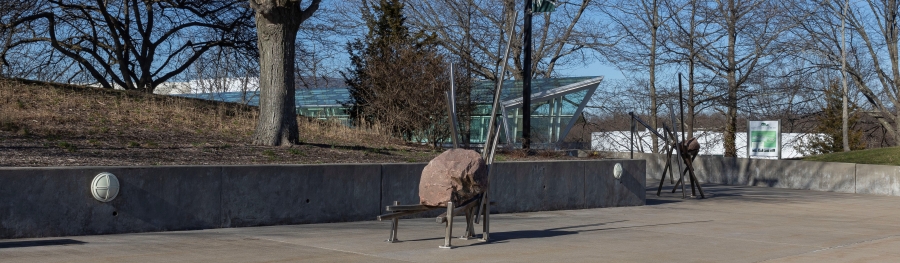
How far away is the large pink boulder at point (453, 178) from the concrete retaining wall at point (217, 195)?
8.71ft

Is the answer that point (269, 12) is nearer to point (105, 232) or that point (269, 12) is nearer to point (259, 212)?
point (259, 212)

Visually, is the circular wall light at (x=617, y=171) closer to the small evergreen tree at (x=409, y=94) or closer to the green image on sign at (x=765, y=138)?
the small evergreen tree at (x=409, y=94)

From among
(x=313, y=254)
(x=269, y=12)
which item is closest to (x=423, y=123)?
(x=269, y=12)

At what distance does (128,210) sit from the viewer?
9773mm

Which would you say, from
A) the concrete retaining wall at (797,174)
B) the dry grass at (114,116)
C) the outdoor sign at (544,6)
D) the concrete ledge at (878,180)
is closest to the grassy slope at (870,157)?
the concrete retaining wall at (797,174)

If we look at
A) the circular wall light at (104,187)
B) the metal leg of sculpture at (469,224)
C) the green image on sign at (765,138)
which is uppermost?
the green image on sign at (765,138)

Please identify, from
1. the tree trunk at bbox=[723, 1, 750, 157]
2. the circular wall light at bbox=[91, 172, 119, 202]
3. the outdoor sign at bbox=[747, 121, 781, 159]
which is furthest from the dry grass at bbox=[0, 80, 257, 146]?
the tree trunk at bbox=[723, 1, 750, 157]

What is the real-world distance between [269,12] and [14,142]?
4.40 meters

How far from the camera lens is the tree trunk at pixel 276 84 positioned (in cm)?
1412

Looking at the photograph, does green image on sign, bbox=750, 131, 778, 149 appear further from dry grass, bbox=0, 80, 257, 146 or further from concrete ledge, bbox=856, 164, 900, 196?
dry grass, bbox=0, 80, 257, 146

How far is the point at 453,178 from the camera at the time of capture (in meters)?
9.22

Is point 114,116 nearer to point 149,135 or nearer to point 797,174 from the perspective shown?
point 149,135

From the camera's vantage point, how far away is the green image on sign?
26906mm

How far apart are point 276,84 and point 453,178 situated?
19.5 feet
